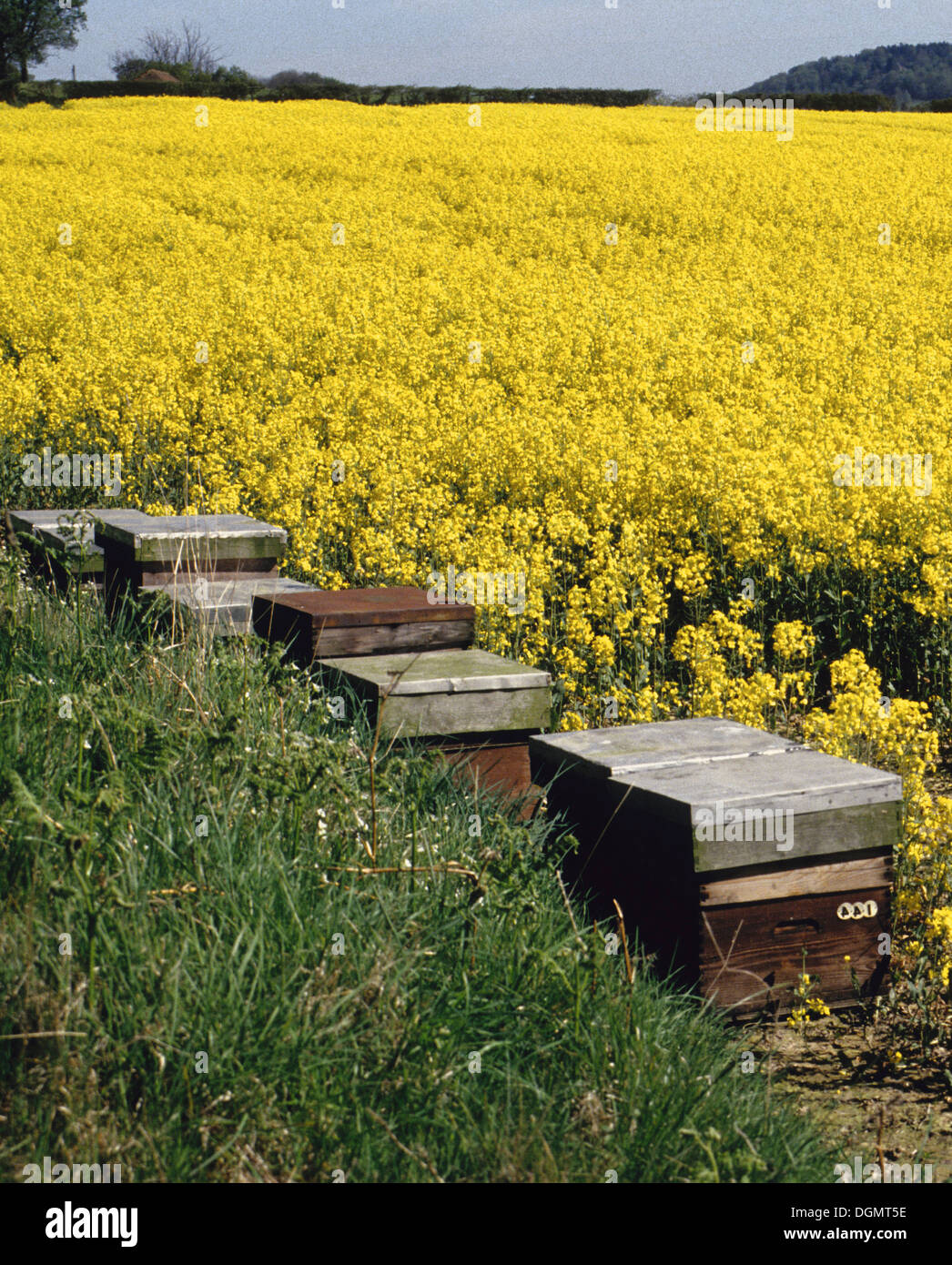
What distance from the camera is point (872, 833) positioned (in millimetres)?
3328

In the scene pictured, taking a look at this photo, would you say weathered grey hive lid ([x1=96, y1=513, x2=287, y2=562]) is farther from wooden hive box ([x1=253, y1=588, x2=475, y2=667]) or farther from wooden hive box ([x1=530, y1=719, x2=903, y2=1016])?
wooden hive box ([x1=530, y1=719, x2=903, y2=1016])

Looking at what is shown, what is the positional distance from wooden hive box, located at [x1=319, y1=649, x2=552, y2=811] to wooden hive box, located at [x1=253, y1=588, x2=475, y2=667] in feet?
0.30

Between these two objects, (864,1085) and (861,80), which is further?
(861,80)

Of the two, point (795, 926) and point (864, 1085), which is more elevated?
point (795, 926)

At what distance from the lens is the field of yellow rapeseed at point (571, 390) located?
241 inches

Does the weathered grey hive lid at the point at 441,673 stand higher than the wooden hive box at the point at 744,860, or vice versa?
the weathered grey hive lid at the point at 441,673

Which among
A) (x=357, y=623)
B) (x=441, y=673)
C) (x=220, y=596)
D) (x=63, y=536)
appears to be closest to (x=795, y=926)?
(x=441, y=673)

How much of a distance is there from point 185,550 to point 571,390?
5.79 metres

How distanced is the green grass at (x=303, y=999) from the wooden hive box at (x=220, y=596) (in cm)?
127

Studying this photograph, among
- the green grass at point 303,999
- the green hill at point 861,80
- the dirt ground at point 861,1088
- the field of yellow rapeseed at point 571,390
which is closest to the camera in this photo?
the green grass at point 303,999

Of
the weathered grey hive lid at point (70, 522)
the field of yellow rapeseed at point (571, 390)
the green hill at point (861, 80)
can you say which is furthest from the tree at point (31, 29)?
the green hill at point (861, 80)

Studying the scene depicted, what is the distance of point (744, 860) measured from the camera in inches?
124

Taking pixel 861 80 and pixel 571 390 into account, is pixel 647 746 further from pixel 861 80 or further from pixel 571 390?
pixel 861 80

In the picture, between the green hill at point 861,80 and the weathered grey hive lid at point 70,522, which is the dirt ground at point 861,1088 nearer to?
the weathered grey hive lid at point 70,522
